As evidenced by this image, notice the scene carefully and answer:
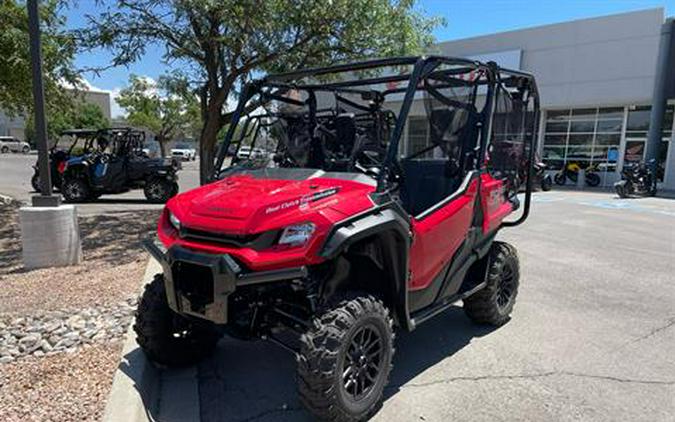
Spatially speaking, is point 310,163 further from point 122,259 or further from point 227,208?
point 122,259

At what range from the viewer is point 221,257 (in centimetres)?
272

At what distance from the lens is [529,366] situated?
152 inches

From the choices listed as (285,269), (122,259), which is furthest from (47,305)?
(285,269)

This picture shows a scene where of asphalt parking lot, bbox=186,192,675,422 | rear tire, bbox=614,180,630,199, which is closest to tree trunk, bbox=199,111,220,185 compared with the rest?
asphalt parking lot, bbox=186,192,675,422

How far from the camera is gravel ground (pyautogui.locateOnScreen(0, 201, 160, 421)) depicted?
2.99 meters

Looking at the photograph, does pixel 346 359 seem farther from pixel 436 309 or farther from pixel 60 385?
pixel 60 385

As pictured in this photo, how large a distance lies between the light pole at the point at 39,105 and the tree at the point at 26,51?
7.97 ft

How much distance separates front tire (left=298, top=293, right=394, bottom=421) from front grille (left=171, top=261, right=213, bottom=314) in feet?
2.08

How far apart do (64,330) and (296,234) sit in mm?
2540

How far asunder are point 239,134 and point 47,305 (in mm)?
2451

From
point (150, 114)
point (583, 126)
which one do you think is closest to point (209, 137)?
point (583, 126)

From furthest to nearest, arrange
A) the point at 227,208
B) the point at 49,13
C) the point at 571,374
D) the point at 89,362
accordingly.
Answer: the point at 49,13
the point at 571,374
the point at 89,362
the point at 227,208

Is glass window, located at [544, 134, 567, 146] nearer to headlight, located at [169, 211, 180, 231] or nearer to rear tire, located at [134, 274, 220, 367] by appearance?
rear tire, located at [134, 274, 220, 367]

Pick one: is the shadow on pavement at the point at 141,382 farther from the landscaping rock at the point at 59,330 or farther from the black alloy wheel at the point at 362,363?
the black alloy wheel at the point at 362,363
